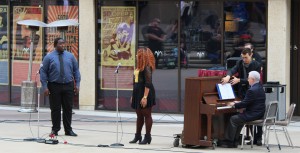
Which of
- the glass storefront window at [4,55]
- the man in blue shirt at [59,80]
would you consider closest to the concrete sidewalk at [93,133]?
the man in blue shirt at [59,80]

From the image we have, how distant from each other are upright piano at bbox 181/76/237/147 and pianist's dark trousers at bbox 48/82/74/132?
2.86 meters

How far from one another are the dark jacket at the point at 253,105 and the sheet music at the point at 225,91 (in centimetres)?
42

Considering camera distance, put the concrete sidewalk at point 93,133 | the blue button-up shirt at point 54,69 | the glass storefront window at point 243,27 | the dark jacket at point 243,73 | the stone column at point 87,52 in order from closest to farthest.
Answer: the concrete sidewalk at point 93,133
the dark jacket at point 243,73
the blue button-up shirt at point 54,69
the glass storefront window at point 243,27
the stone column at point 87,52

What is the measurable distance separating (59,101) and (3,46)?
7475mm

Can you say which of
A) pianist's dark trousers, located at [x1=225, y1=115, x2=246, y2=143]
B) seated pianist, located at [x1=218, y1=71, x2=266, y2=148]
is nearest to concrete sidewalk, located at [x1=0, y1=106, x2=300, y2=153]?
pianist's dark trousers, located at [x1=225, y1=115, x2=246, y2=143]

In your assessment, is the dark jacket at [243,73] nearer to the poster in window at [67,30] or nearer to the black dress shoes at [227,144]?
the black dress shoes at [227,144]

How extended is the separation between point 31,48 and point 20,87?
6.92 feet

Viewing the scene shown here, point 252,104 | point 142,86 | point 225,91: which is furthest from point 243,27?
point 252,104

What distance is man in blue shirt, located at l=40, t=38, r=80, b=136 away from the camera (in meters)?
15.5

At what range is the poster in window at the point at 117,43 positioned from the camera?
20.7 metres

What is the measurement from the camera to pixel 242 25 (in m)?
19.2

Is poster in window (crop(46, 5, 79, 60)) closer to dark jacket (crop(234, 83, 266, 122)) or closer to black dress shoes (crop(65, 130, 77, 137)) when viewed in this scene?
black dress shoes (crop(65, 130, 77, 137))

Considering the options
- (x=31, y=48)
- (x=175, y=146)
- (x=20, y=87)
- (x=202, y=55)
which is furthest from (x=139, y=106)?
(x=20, y=87)

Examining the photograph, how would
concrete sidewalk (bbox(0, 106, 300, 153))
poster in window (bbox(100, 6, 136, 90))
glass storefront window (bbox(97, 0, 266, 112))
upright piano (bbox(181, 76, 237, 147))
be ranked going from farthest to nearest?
1. poster in window (bbox(100, 6, 136, 90))
2. glass storefront window (bbox(97, 0, 266, 112))
3. concrete sidewalk (bbox(0, 106, 300, 153))
4. upright piano (bbox(181, 76, 237, 147))
